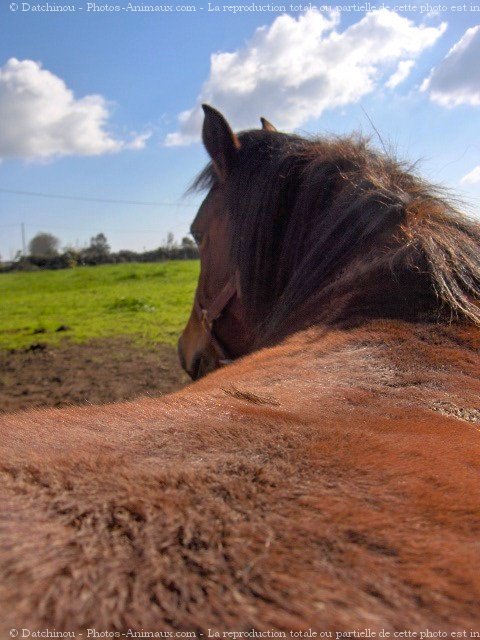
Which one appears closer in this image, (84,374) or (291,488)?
(291,488)

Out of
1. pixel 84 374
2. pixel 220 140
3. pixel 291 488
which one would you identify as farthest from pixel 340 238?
pixel 84 374

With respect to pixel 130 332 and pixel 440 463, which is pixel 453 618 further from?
pixel 130 332

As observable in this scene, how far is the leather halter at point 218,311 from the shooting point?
3.05 m

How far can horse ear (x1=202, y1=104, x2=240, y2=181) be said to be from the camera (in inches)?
122

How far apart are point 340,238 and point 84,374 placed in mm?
6141

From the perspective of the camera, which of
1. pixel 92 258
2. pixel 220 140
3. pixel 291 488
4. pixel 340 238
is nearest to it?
pixel 291 488

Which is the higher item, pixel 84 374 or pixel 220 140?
pixel 220 140

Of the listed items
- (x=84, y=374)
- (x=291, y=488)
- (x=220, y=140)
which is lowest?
(x=84, y=374)

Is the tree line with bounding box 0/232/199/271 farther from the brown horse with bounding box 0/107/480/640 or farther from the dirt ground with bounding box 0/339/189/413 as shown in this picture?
the brown horse with bounding box 0/107/480/640

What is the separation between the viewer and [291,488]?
83cm

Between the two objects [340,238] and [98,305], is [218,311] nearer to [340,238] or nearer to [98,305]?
[340,238]

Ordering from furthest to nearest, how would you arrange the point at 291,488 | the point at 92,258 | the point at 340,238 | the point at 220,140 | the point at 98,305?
the point at 92,258 → the point at 98,305 → the point at 220,140 → the point at 340,238 → the point at 291,488

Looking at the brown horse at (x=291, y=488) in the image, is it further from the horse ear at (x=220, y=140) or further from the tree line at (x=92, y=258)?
the tree line at (x=92, y=258)

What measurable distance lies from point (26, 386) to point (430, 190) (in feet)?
20.5
